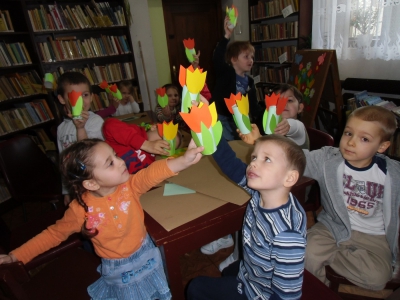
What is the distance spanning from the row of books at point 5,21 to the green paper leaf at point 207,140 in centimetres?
349

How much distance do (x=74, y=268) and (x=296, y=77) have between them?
3.01 metres

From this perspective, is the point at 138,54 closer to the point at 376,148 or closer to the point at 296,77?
the point at 296,77

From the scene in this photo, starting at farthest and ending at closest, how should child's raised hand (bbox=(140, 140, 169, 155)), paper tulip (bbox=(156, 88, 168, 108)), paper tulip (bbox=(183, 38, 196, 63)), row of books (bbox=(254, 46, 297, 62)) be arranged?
row of books (bbox=(254, 46, 297, 62)) < paper tulip (bbox=(156, 88, 168, 108)) < paper tulip (bbox=(183, 38, 196, 63)) < child's raised hand (bbox=(140, 140, 169, 155))

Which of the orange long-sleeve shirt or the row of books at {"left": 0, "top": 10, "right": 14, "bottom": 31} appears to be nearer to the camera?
the orange long-sleeve shirt

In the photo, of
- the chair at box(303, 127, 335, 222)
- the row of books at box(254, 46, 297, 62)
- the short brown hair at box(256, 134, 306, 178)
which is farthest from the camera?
the row of books at box(254, 46, 297, 62)

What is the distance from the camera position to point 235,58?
2.23 meters

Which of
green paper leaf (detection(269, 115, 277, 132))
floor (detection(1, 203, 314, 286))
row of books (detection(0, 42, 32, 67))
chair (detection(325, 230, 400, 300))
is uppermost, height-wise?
row of books (detection(0, 42, 32, 67))

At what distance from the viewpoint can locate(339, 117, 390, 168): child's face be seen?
1.06m

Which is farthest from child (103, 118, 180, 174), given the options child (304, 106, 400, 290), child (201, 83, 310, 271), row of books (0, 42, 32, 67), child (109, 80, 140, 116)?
row of books (0, 42, 32, 67)

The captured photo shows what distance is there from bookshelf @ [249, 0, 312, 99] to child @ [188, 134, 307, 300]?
3.18 metres

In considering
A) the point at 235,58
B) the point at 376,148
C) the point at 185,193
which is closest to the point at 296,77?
the point at 235,58

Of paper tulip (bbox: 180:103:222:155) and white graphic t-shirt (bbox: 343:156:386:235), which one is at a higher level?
paper tulip (bbox: 180:103:222:155)

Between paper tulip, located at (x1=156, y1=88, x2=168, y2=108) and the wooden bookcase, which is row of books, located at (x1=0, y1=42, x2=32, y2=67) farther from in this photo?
paper tulip, located at (x1=156, y1=88, x2=168, y2=108)

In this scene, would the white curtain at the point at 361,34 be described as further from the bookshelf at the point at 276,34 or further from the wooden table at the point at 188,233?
the wooden table at the point at 188,233
